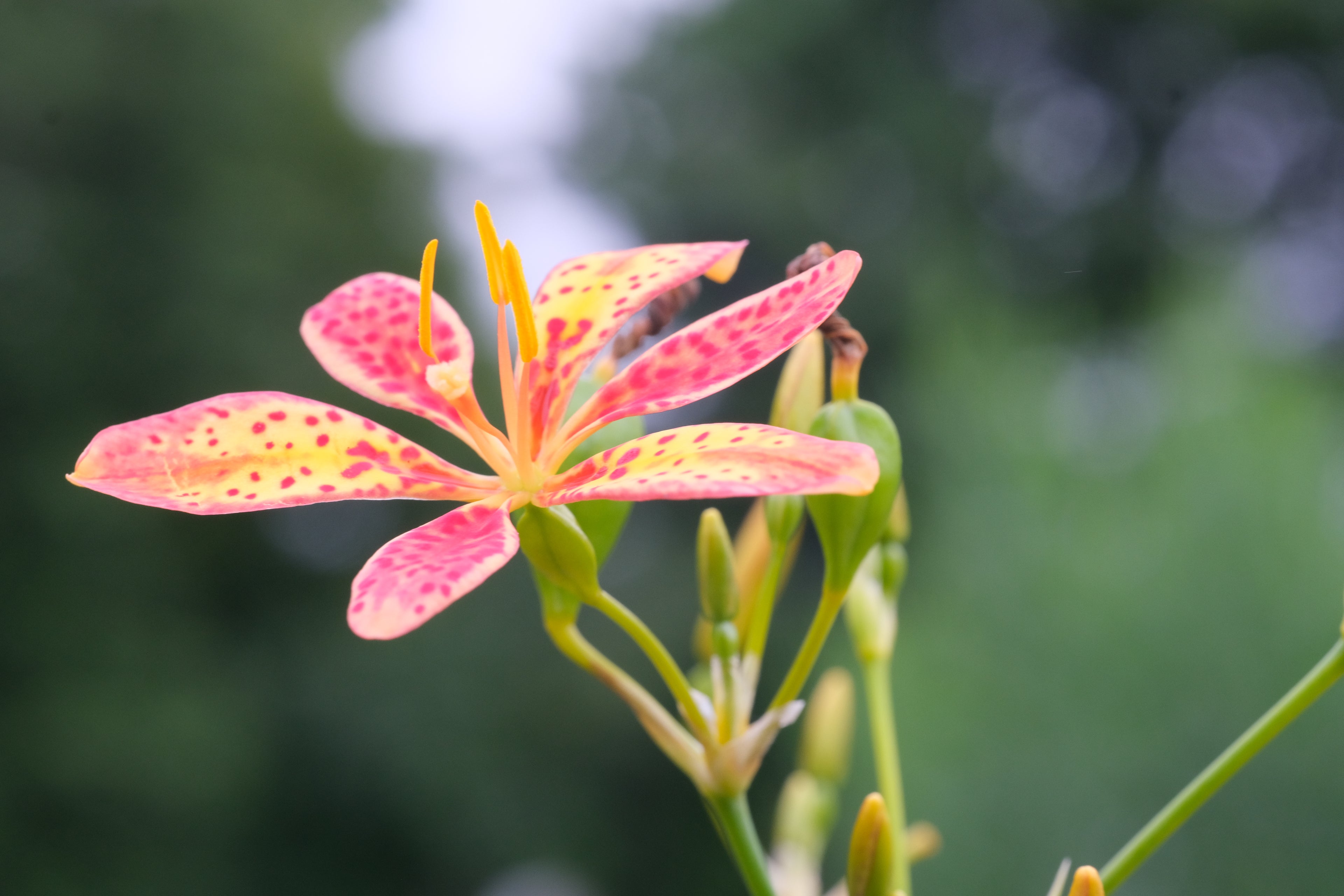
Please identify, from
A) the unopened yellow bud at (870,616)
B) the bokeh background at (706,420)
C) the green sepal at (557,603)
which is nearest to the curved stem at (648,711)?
the green sepal at (557,603)

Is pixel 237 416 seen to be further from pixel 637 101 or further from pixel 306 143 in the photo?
pixel 637 101

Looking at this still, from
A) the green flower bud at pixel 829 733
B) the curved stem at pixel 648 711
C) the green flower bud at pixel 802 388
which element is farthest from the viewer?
the green flower bud at pixel 829 733

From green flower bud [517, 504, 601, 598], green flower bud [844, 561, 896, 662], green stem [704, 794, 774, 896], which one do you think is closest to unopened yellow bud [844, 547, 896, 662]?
green flower bud [844, 561, 896, 662]

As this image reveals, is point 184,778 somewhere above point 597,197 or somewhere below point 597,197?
below

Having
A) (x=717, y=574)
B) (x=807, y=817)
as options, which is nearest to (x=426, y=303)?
(x=717, y=574)

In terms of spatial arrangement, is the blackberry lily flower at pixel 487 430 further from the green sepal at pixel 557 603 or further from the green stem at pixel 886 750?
the green stem at pixel 886 750

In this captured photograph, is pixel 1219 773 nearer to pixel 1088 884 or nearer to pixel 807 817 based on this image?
pixel 1088 884

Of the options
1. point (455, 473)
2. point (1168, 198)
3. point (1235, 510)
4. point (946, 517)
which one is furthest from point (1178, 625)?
point (455, 473)
